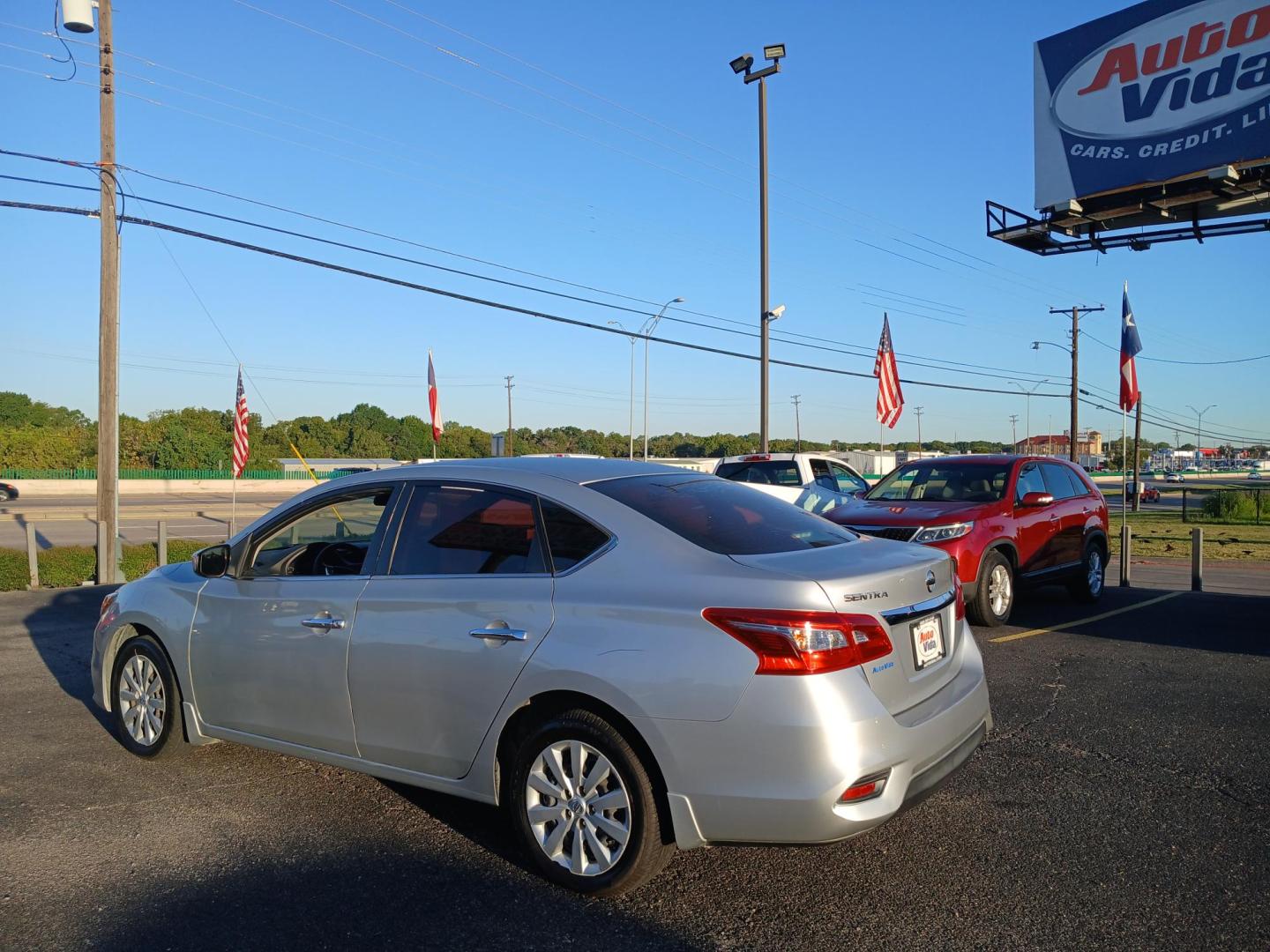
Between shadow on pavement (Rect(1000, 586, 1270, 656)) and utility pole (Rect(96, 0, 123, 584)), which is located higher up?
utility pole (Rect(96, 0, 123, 584))

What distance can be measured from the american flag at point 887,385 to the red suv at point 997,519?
9.43m

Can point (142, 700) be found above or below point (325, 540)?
below

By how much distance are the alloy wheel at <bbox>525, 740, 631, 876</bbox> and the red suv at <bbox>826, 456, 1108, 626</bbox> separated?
5.96 m

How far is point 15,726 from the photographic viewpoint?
6199 mm

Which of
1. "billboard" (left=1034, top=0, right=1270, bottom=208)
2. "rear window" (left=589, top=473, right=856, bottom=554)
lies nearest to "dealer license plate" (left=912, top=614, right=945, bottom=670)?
"rear window" (left=589, top=473, right=856, bottom=554)

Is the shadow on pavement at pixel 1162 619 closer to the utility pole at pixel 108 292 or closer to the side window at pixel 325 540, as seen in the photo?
the side window at pixel 325 540

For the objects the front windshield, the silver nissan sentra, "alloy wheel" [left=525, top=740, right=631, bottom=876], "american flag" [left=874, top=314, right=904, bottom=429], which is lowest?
"alloy wheel" [left=525, top=740, right=631, bottom=876]

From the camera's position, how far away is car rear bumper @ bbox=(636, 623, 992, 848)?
3.28 m

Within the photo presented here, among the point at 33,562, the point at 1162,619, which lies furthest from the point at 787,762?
Result: the point at 33,562

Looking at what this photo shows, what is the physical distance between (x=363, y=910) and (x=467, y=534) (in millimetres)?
1574

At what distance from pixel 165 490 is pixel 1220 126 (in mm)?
59404

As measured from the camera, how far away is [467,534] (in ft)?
14.1

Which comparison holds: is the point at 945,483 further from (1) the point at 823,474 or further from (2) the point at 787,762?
(2) the point at 787,762

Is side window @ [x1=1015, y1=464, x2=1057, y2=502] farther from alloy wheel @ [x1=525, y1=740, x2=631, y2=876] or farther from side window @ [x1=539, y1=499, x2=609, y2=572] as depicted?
alloy wheel @ [x1=525, y1=740, x2=631, y2=876]
